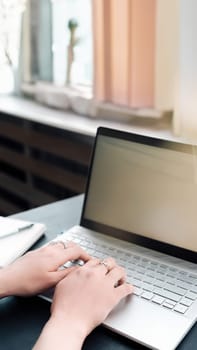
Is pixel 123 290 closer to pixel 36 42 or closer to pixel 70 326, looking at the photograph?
pixel 70 326

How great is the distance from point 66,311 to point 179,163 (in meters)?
0.35

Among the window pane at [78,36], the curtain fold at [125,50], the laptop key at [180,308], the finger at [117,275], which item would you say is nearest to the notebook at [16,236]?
the finger at [117,275]

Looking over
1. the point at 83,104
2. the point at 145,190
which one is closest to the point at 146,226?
the point at 145,190

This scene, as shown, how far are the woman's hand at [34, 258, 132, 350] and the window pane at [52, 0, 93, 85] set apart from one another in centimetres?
139

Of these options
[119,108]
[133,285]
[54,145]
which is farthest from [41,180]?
[133,285]

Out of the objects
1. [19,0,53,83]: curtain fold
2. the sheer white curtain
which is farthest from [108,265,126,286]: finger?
[19,0,53,83]: curtain fold

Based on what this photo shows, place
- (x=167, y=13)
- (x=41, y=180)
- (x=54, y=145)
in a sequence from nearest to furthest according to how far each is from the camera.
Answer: (x=167, y=13) → (x=54, y=145) → (x=41, y=180)

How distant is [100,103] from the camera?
197 centimetres

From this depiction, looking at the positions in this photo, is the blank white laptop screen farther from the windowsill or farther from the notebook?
the windowsill

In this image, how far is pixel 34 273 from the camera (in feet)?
2.90

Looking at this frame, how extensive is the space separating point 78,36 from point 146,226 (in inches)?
53.6

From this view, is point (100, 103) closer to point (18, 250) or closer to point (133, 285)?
point (18, 250)

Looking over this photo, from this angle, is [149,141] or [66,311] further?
[149,141]

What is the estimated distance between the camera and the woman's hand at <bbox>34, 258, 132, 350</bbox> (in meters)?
0.74
